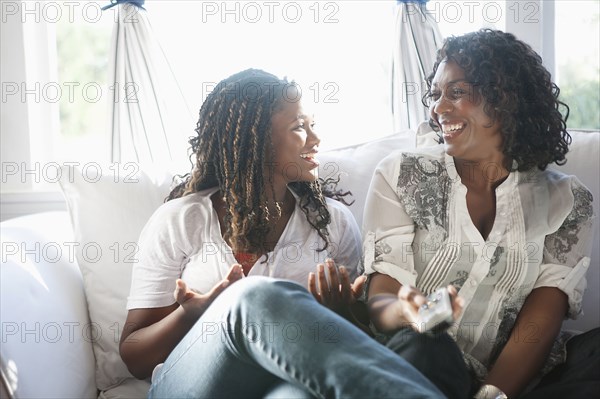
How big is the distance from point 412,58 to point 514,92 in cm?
57

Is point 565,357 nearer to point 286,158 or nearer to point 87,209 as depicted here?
point 286,158

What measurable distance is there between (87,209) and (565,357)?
3.69 feet

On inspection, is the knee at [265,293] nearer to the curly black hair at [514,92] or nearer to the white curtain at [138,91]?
the curly black hair at [514,92]

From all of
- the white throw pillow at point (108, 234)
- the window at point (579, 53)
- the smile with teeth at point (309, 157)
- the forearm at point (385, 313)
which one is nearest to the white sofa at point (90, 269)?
the white throw pillow at point (108, 234)

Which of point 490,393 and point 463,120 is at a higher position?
point 463,120

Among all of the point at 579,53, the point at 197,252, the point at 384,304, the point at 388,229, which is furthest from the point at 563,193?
the point at 579,53

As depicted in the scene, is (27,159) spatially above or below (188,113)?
below

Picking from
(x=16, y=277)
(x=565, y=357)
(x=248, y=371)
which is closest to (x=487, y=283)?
(x=565, y=357)

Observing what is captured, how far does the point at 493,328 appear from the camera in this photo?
1511 millimetres

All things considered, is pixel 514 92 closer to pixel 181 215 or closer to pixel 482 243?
pixel 482 243

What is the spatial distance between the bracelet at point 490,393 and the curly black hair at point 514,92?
51 cm

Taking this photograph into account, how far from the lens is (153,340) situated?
144cm

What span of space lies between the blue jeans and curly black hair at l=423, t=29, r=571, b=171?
661 mm

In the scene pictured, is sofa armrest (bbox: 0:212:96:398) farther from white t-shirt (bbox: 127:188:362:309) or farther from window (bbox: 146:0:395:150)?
window (bbox: 146:0:395:150)
